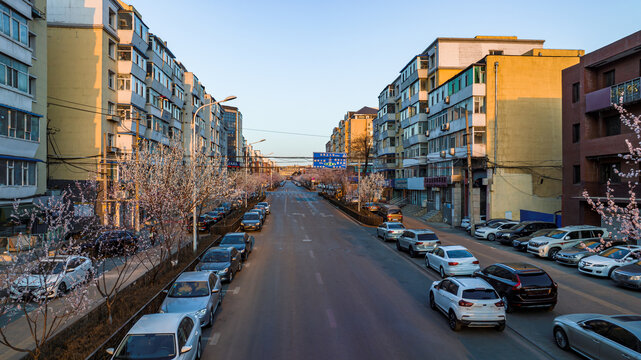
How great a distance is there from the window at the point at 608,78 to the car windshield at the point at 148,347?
32630 mm

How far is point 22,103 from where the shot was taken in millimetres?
25531

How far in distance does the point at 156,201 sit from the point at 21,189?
15.6 metres

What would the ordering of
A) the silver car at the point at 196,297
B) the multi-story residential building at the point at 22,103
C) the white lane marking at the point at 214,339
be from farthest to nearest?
the multi-story residential building at the point at 22,103 → the silver car at the point at 196,297 → the white lane marking at the point at 214,339

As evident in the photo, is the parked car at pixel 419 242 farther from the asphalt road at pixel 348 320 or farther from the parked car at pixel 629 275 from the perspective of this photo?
the parked car at pixel 629 275

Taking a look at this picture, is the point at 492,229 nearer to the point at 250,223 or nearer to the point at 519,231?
the point at 519,231

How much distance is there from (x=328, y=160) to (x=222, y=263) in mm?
28505

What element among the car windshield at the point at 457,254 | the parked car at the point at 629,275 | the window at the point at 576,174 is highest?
the window at the point at 576,174

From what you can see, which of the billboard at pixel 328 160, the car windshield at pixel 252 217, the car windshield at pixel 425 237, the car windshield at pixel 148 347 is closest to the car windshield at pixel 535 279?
the car windshield at pixel 425 237

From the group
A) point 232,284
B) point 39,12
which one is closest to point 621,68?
point 232,284

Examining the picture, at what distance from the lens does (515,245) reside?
90.4 feet

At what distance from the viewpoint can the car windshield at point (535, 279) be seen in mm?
13211

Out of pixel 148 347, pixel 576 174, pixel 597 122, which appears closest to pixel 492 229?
pixel 576 174

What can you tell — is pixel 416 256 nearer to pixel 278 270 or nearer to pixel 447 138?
pixel 278 270

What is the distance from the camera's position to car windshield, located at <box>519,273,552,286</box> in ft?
43.3
